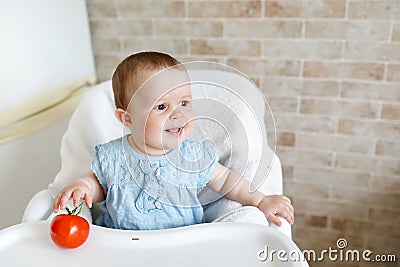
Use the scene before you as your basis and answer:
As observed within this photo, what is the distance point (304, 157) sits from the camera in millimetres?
1854

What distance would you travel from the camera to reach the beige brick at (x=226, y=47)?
1734mm

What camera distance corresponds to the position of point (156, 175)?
1.08 metres

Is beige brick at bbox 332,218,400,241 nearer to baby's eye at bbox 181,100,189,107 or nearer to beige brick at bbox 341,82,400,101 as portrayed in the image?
beige brick at bbox 341,82,400,101

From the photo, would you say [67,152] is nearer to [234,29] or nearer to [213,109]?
[213,109]

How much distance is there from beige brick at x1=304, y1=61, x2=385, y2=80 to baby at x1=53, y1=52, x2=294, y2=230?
695 mm

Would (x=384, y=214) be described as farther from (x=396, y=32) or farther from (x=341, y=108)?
(x=396, y=32)

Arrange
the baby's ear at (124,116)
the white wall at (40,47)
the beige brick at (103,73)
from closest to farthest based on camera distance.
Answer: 1. the baby's ear at (124,116)
2. the white wall at (40,47)
3. the beige brick at (103,73)

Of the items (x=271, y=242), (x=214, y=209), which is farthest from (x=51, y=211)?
(x=271, y=242)

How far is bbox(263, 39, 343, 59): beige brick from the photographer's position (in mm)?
1663

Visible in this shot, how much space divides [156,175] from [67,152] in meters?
0.38

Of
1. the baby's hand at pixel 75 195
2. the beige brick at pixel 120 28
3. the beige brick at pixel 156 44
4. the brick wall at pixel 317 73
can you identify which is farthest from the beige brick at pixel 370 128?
the baby's hand at pixel 75 195

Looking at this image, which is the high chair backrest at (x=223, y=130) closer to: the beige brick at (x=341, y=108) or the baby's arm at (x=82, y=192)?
the baby's arm at (x=82, y=192)

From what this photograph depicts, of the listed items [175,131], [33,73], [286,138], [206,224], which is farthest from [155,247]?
[286,138]

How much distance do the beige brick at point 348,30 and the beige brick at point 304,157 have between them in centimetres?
43
